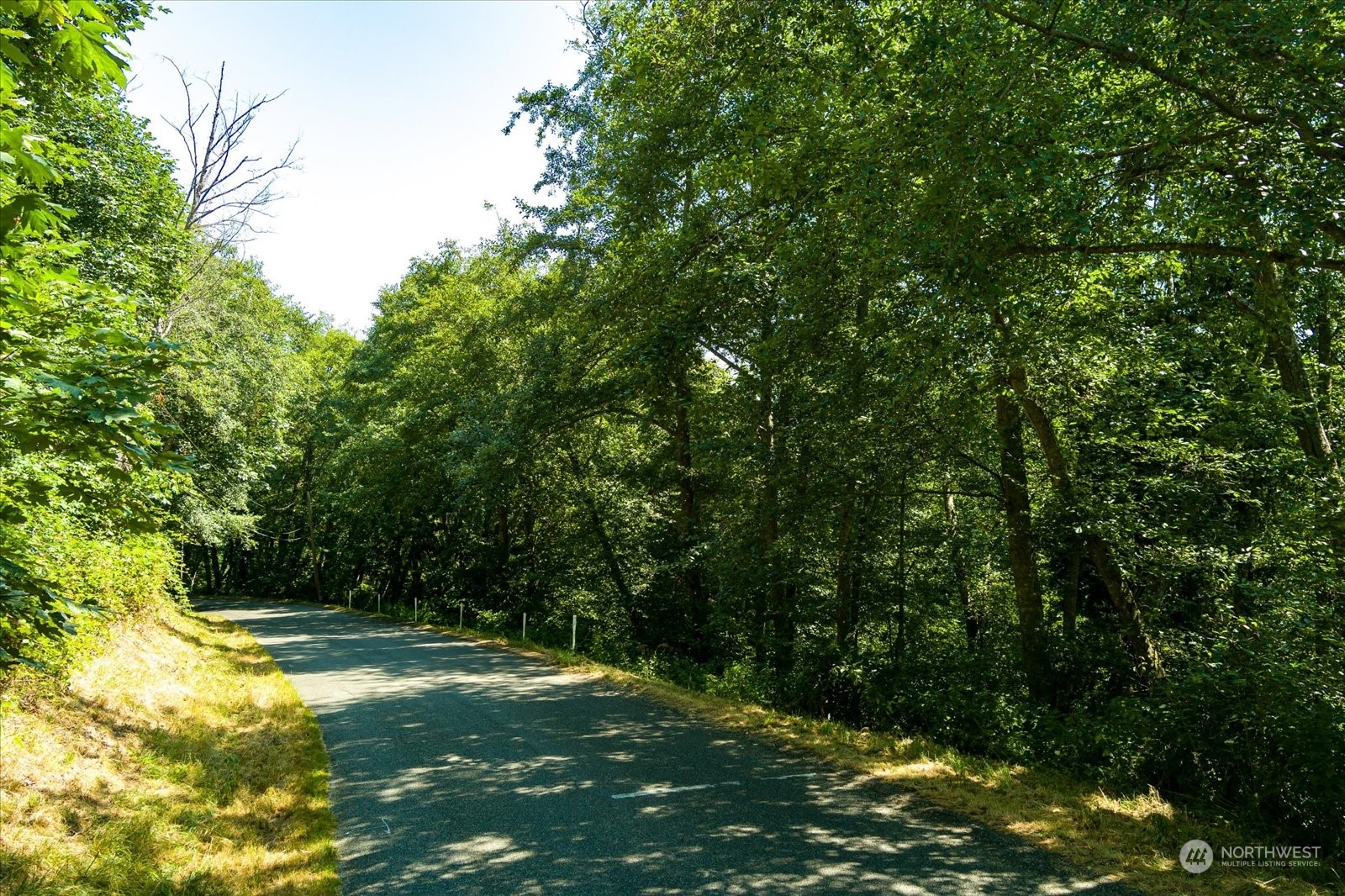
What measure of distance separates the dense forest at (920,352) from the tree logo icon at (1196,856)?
4.66 ft

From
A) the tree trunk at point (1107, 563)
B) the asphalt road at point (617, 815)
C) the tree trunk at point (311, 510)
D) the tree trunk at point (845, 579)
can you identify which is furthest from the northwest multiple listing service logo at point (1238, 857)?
the tree trunk at point (311, 510)

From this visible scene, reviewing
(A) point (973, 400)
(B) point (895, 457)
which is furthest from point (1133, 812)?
(B) point (895, 457)

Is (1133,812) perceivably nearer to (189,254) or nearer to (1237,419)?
(1237,419)

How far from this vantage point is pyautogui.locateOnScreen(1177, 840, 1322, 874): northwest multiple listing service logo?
4691 mm

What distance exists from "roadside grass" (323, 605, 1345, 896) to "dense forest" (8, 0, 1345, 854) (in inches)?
48.0

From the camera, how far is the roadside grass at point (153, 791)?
15.0 feet

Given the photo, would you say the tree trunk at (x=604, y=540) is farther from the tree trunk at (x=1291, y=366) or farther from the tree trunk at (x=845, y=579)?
the tree trunk at (x=1291, y=366)

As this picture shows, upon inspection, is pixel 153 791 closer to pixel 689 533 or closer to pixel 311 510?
pixel 689 533

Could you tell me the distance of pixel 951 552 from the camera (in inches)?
452

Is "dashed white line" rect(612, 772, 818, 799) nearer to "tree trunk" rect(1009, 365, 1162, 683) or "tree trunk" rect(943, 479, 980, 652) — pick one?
"tree trunk" rect(1009, 365, 1162, 683)

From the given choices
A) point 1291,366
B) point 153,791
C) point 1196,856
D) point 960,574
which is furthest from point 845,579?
point 153,791

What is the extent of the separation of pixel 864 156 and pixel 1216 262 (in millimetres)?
4829

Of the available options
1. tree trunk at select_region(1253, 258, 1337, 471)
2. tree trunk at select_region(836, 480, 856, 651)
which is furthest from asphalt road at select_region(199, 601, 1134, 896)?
tree trunk at select_region(1253, 258, 1337, 471)

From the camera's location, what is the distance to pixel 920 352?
6.57 metres
